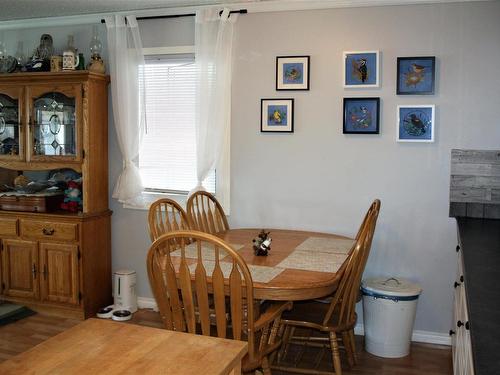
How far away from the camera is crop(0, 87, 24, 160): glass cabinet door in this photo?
14.2 ft

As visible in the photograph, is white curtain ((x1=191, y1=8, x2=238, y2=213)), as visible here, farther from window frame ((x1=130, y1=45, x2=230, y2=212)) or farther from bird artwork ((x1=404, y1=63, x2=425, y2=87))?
bird artwork ((x1=404, y1=63, x2=425, y2=87))

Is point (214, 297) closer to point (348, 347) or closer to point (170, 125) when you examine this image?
point (348, 347)

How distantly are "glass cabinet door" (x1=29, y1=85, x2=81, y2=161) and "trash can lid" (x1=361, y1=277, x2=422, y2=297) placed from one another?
2.35m

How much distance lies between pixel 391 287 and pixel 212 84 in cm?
189

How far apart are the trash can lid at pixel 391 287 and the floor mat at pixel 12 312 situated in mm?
2580

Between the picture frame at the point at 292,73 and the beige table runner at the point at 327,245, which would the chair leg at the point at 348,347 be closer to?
the beige table runner at the point at 327,245

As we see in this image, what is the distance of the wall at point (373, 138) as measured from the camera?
3553 mm

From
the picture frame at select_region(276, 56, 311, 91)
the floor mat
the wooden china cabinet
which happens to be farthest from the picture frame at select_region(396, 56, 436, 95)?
the floor mat

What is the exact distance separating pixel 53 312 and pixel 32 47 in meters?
2.22

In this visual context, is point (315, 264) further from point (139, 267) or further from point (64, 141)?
point (64, 141)

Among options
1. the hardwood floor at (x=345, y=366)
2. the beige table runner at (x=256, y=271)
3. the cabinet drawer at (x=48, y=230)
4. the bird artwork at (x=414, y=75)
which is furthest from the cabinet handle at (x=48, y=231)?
the bird artwork at (x=414, y=75)

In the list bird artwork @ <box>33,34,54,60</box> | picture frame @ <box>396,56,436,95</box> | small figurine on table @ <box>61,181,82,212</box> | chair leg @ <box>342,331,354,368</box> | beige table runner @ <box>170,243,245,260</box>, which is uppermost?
bird artwork @ <box>33,34,54,60</box>

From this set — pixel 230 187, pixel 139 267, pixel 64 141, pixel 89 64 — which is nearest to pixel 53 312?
pixel 139 267

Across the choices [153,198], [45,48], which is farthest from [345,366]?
[45,48]
